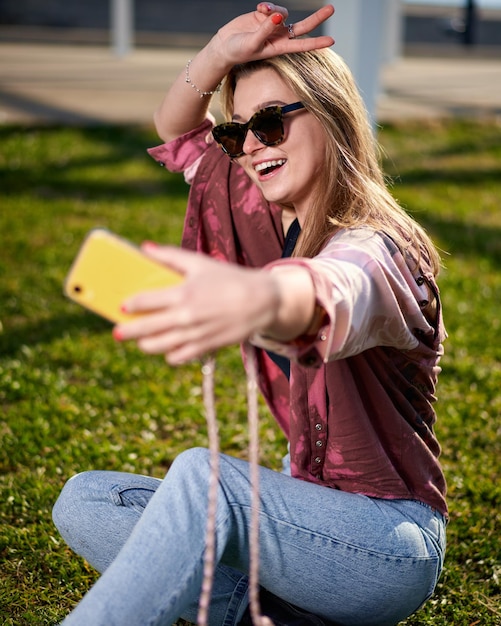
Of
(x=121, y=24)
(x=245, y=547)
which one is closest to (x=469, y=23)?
(x=121, y=24)

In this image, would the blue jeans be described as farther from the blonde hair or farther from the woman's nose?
the woman's nose

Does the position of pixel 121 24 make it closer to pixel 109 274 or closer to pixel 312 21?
pixel 312 21

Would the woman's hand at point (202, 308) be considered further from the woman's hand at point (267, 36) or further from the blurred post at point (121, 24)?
the blurred post at point (121, 24)

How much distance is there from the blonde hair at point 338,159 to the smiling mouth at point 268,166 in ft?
0.33

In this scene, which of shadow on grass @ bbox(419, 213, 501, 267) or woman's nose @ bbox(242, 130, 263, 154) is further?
shadow on grass @ bbox(419, 213, 501, 267)

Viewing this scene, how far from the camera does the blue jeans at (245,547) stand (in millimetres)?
1684

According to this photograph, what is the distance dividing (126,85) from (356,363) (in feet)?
28.5

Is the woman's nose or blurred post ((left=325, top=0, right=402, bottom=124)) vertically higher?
the woman's nose

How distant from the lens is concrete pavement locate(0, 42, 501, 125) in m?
8.62

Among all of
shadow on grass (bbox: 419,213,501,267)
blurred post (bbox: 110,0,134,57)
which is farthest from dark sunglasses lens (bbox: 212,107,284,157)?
blurred post (bbox: 110,0,134,57)

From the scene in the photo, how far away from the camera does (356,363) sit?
1.94 m

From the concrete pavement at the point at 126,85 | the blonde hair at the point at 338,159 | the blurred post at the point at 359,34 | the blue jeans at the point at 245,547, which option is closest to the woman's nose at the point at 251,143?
the blonde hair at the point at 338,159

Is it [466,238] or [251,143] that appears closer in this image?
[251,143]

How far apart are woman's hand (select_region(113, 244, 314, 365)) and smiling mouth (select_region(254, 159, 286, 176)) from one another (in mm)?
787
